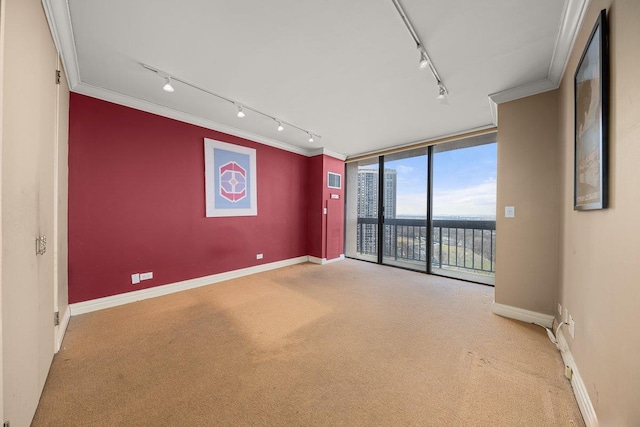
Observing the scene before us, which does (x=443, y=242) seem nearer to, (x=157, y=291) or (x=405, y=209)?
(x=405, y=209)

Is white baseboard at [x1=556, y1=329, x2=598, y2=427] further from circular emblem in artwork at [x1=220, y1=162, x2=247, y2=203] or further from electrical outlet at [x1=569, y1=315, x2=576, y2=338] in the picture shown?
circular emblem in artwork at [x1=220, y1=162, x2=247, y2=203]

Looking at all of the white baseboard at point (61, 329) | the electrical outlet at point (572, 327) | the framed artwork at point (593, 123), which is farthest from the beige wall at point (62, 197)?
the electrical outlet at point (572, 327)

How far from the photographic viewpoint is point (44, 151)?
152 centimetres

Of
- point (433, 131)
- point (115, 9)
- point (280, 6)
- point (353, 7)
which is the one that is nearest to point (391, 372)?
point (353, 7)

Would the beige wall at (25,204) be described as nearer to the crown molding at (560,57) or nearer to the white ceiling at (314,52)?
the white ceiling at (314,52)

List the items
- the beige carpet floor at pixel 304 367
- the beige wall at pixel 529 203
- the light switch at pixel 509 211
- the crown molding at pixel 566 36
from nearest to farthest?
the beige carpet floor at pixel 304 367 → the crown molding at pixel 566 36 → the beige wall at pixel 529 203 → the light switch at pixel 509 211

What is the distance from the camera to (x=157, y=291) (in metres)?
2.98

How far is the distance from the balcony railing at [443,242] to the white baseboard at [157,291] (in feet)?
8.07

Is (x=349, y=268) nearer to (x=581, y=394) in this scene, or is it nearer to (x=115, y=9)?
(x=581, y=394)

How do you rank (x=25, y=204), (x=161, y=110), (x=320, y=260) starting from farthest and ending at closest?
(x=320, y=260)
(x=161, y=110)
(x=25, y=204)

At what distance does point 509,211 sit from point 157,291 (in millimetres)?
4297

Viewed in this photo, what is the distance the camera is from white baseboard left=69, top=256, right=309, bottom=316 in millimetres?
2496

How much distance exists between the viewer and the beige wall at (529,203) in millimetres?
2219

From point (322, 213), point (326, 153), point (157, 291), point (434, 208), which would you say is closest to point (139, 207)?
point (157, 291)
